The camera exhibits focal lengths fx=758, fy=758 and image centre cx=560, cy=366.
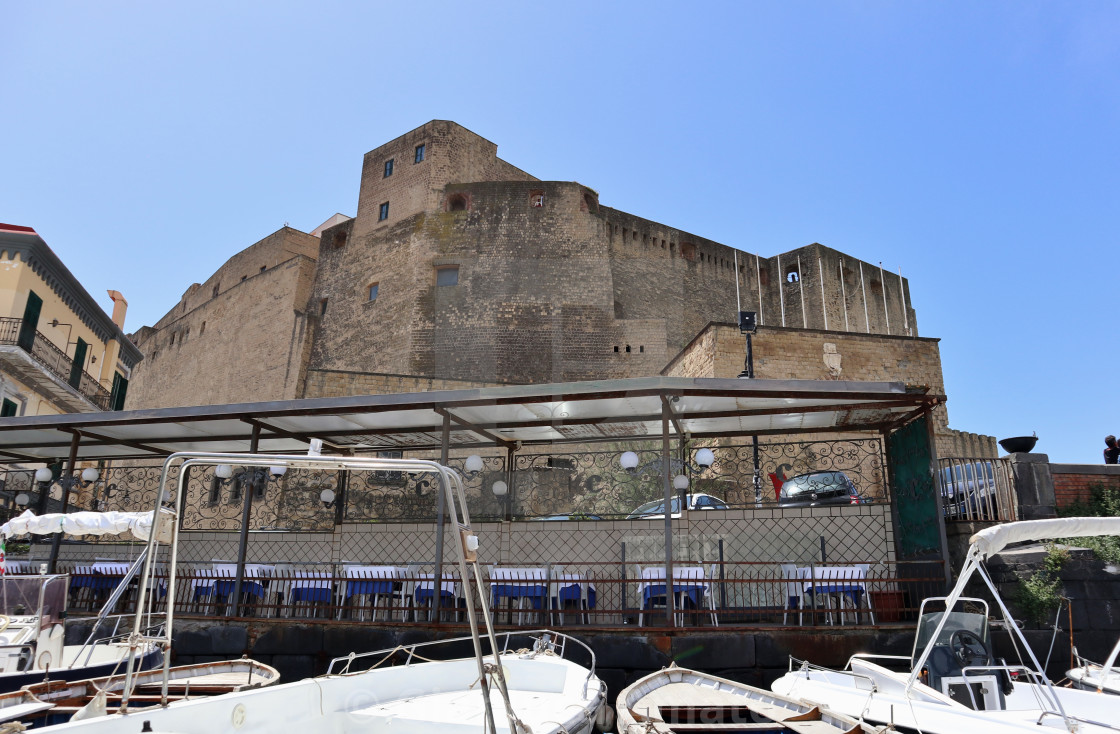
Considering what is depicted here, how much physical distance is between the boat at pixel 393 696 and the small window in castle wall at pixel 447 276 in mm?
21613

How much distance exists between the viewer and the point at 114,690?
556cm

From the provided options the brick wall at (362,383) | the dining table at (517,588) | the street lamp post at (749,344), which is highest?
the brick wall at (362,383)

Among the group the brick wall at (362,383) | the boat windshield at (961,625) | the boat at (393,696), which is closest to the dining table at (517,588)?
the boat at (393,696)

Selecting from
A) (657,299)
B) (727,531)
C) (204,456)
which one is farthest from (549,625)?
(657,299)

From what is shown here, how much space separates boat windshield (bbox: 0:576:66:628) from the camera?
22.6 feet

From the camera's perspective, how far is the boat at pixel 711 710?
4219mm

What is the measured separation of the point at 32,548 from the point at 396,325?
48.9ft

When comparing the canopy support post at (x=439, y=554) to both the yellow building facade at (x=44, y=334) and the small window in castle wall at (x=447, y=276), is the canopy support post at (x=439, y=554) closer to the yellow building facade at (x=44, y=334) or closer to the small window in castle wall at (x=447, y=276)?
the yellow building facade at (x=44, y=334)

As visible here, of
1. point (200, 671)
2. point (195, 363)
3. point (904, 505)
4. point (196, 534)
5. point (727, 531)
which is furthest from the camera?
point (195, 363)

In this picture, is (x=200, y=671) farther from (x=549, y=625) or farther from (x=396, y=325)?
(x=396, y=325)

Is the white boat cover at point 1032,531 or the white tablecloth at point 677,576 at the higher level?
the white boat cover at point 1032,531

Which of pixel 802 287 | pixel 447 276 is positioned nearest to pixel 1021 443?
pixel 447 276

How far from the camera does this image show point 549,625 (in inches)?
304

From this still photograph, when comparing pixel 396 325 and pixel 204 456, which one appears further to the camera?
pixel 396 325
